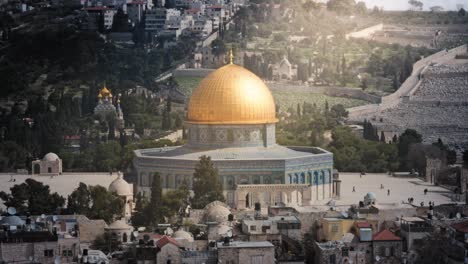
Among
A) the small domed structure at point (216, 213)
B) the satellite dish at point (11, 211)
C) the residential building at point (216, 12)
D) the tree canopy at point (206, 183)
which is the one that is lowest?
the residential building at point (216, 12)

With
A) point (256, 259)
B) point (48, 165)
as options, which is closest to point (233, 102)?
point (48, 165)

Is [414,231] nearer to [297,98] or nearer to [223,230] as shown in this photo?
[223,230]

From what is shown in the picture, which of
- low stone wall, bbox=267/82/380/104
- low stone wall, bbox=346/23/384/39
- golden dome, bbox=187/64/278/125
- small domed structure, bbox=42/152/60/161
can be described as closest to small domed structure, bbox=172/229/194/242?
golden dome, bbox=187/64/278/125

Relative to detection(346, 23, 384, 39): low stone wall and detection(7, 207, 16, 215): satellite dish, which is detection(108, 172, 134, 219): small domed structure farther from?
detection(346, 23, 384, 39): low stone wall

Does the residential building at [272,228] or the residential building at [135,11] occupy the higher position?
the residential building at [272,228]

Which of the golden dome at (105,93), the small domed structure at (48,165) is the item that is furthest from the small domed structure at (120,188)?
the golden dome at (105,93)

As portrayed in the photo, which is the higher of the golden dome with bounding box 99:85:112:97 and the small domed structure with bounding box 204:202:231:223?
the small domed structure with bounding box 204:202:231:223

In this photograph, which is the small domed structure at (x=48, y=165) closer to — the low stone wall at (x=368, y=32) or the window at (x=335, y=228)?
the window at (x=335, y=228)

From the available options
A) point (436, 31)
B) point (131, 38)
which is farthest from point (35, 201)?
point (436, 31)
